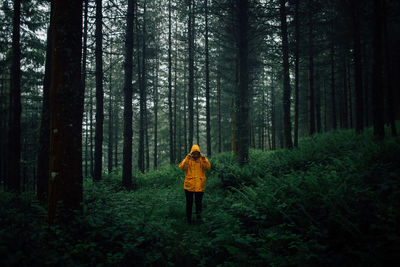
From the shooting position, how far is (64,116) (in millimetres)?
3975

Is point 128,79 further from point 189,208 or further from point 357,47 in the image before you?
point 357,47

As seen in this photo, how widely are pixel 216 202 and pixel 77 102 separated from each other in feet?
18.0

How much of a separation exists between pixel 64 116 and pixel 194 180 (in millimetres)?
3769

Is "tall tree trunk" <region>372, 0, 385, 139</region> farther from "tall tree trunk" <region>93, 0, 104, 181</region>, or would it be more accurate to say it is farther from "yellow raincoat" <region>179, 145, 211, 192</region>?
"tall tree trunk" <region>93, 0, 104, 181</region>

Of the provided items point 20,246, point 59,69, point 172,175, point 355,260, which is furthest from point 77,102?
point 172,175

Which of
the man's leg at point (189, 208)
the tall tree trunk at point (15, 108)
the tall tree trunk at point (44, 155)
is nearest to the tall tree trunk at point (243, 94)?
the man's leg at point (189, 208)

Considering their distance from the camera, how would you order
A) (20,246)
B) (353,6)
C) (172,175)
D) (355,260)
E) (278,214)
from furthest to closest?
(172,175)
(353,6)
(278,214)
(355,260)
(20,246)

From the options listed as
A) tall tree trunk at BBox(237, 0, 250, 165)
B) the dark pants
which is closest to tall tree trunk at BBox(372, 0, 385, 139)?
tall tree trunk at BBox(237, 0, 250, 165)

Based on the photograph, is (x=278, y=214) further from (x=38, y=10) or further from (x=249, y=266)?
(x=38, y=10)

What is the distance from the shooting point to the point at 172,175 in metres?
13.5

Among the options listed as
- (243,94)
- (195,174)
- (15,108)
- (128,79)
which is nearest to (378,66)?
(243,94)

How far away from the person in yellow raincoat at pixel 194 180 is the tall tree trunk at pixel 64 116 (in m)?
2.87

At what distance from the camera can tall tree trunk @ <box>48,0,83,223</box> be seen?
389 cm

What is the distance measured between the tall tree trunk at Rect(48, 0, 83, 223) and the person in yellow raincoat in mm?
2868
